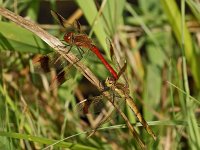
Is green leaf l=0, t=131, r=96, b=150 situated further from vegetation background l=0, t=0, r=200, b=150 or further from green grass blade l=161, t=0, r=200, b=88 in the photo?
green grass blade l=161, t=0, r=200, b=88

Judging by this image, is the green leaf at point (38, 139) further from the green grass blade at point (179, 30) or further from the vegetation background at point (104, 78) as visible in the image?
the green grass blade at point (179, 30)

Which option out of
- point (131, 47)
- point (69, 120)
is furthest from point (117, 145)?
point (131, 47)

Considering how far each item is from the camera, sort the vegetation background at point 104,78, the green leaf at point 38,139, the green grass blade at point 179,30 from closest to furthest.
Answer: the green leaf at point 38,139 < the vegetation background at point 104,78 < the green grass blade at point 179,30

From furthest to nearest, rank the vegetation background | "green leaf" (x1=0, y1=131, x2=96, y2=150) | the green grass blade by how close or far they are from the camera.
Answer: the green grass blade < the vegetation background < "green leaf" (x1=0, y1=131, x2=96, y2=150)

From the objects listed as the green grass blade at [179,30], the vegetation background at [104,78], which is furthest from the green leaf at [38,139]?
the green grass blade at [179,30]

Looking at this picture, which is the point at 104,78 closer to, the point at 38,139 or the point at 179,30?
the point at 179,30

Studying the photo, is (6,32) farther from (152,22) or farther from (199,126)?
(152,22)

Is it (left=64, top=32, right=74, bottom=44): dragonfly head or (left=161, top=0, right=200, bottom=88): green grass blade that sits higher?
(left=64, top=32, right=74, bottom=44): dragonfly head

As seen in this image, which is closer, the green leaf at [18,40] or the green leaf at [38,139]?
the green leaf at [38,139]

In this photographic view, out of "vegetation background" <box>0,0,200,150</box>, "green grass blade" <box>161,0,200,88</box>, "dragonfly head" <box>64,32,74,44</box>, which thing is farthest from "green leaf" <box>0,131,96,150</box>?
"green grass blade" <box>161,0,200,88</box>
